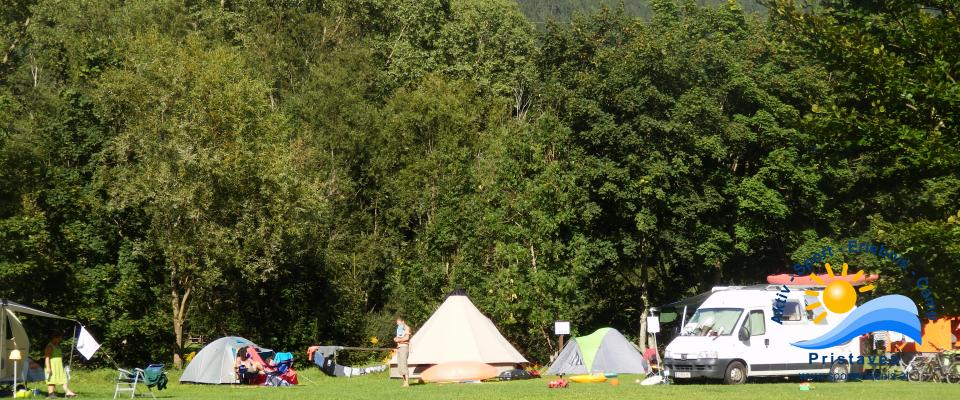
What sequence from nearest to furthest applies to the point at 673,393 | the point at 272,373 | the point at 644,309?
1. the point at 673,393
2. the point at 272,373
3. the point at 644,309

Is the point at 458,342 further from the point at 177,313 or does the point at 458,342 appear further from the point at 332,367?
the point at 177,313

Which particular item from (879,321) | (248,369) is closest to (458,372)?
(248,369)

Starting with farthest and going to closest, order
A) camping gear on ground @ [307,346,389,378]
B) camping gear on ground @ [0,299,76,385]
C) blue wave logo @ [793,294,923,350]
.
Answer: camping gear on ground @ [307,346,389,378]
blue wave logo @ [793,294,923,350]
camping gear on ground @ [0,299,76,385]

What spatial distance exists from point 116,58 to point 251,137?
7.62 m

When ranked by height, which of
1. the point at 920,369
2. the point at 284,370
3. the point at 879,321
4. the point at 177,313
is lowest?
the point at 284,370

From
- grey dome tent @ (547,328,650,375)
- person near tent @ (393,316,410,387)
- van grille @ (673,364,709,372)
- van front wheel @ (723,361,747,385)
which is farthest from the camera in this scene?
grey dome tent @ (547,328,650,375)

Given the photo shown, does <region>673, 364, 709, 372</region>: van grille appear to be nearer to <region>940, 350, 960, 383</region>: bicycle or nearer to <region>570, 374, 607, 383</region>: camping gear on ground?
<region>570, 374, 607, 383</region>: camping gear on ground

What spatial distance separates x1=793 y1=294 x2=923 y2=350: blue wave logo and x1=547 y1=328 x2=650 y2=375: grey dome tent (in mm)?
7192

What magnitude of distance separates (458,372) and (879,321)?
10933mm

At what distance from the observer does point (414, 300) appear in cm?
4259

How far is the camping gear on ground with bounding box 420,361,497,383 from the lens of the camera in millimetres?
27438

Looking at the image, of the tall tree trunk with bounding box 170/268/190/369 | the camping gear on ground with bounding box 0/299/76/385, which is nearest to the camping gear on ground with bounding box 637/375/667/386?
the camping gear on ground with bounding box 0/299/76/385

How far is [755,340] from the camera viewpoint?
2277 cm

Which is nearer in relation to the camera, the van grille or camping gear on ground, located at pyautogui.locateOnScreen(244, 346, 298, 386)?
the van grille
